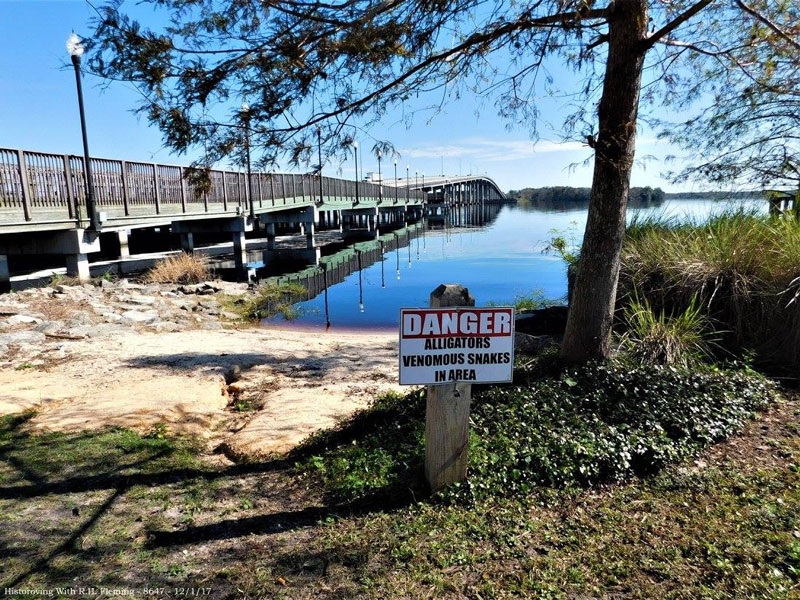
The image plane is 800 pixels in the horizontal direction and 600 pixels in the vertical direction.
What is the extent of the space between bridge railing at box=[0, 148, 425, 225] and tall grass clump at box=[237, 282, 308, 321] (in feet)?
11.4

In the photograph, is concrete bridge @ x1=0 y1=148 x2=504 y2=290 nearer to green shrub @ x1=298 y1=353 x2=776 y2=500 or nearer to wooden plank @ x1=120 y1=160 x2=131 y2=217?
wooden plank @ x1=120 y1=160 x2=131 y2=217

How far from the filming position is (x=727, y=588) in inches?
101

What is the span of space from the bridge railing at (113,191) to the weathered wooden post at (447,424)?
2.72 m

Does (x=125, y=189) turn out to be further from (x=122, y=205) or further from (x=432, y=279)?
(x=432, y=279)

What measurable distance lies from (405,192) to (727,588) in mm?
62650

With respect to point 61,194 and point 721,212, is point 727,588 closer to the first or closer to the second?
point 721,212

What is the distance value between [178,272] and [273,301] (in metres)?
3.75

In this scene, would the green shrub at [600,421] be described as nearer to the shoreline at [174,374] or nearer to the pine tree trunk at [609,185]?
the pine tree trunk at [609,185]

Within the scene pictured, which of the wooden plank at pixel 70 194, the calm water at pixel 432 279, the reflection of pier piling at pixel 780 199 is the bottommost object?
the calm water at pixel 432 279

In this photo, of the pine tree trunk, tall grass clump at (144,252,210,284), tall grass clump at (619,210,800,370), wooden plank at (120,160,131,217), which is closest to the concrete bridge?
wooden plank at (120,160,131,217)

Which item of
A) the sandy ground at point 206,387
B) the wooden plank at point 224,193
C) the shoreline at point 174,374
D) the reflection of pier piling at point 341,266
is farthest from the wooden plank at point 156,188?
the sandy ground at point 206,387

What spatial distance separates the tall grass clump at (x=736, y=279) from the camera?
6039mm

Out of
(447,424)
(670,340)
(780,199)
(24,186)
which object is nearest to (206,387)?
(447,424)

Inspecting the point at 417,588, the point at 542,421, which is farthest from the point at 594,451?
the point at 417,588
